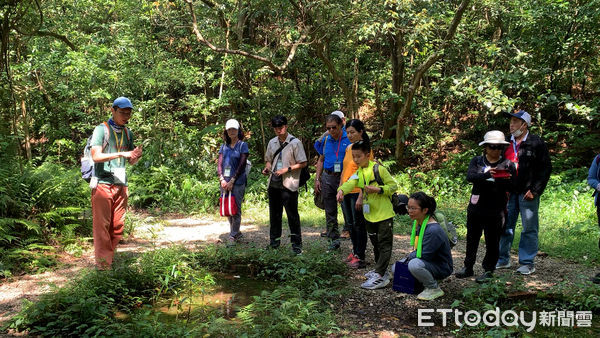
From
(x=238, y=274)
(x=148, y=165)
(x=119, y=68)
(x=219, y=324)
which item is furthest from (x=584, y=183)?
(x=119, y=68)

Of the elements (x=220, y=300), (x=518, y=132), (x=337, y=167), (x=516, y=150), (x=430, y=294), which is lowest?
(x=220, y=300)

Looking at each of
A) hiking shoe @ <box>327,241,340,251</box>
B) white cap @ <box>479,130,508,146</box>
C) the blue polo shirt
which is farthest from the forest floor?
white cap @ <box>479,130,508,146</box>

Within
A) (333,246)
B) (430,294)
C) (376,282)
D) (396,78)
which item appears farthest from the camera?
(396,78)

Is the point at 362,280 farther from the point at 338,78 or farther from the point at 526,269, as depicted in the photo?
the point at 338,78

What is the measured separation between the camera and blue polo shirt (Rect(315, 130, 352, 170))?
20.3ft

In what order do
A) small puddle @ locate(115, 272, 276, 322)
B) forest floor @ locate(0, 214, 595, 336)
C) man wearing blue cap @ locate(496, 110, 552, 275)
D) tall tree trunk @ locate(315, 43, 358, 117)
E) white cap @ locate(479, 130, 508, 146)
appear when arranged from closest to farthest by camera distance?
forest floor @ locate(0, 214, 595, 336) < small puddle @ locate(115, 272, 276, 322) < white cap @ locate(479, 130, 508, 146) < man wearing blue cap @ locate(496, 110, 552, 275) < tall tree trunk @ locate(315, 43, 358, 117)

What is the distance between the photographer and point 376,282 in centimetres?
495

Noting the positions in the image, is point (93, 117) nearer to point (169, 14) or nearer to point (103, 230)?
point (169, 14)

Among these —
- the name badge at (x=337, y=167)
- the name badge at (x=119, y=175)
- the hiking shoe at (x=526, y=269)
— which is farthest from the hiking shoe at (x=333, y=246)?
the name badge at (x=119, y=175)

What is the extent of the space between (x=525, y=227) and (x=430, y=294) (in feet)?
5.81

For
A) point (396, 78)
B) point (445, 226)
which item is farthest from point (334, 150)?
point (396, 78)

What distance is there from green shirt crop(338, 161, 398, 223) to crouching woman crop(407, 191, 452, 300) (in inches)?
15.2

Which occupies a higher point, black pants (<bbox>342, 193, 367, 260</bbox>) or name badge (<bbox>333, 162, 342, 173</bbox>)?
name badge (<bbox>333, 162, 342, 173</bbox>)

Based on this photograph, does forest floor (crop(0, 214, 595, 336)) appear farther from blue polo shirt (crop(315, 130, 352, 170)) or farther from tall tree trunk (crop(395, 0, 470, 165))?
tall tree trunk (crop(395, 0, 470, 165))
